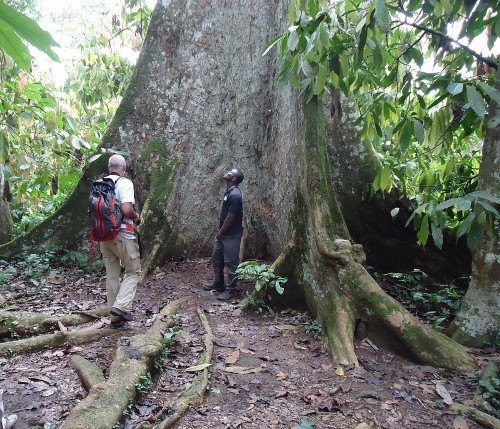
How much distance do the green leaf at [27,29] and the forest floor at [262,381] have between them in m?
2.55

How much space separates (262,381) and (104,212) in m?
2.14

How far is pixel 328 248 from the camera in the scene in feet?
15.3

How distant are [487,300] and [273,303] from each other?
7.15 feet

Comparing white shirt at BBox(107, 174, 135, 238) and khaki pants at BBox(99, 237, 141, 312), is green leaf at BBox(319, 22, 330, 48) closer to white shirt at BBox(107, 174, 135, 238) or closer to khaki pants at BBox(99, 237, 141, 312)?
white shirt at BBox(107, 174, 135, 238)

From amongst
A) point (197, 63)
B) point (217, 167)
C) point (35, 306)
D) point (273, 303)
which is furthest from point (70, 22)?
point (273, 303)

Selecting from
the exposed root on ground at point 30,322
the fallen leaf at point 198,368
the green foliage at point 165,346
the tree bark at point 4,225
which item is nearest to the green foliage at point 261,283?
the green foliage at point 165,346

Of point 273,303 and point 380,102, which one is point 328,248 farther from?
point 380,102

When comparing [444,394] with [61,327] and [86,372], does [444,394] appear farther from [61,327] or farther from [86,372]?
[61,327]

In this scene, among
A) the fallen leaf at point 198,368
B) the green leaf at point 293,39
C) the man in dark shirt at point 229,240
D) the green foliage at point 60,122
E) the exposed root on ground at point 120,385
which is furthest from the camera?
the green foliage at point 60,122

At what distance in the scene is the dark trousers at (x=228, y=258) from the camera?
18.9 feet

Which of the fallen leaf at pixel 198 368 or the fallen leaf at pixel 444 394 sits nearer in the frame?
the fallen leaf at pixel 444 394

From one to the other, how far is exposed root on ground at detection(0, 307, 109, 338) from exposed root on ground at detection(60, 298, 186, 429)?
0.77m

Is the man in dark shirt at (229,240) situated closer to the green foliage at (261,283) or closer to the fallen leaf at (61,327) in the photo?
the green foliage at (261,283)

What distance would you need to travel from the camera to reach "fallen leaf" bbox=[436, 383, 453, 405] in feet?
11.3
